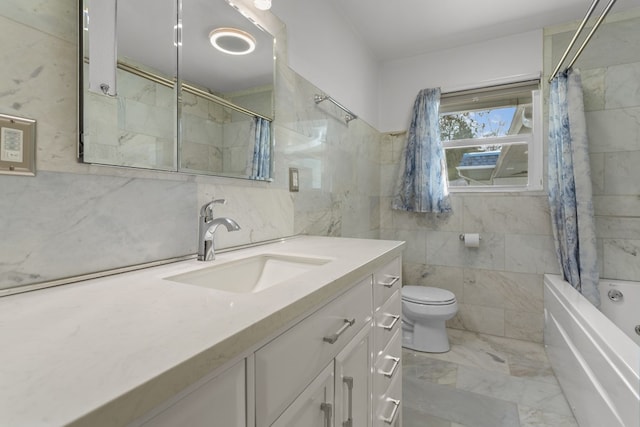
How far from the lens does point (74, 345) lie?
0.42m

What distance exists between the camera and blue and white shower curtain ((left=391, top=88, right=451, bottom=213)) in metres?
2.62

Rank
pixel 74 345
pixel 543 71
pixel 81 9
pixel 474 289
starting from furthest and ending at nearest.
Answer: pixel 474 289, pixel 543 71, pixel 81 9, pixel 74 345

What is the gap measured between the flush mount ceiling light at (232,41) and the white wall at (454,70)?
6.04 ft

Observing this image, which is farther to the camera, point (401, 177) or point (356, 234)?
point (401, 177)

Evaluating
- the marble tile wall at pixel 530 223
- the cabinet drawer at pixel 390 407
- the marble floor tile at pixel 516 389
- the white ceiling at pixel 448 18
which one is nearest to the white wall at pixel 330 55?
the white ceiling at pixel 448 18

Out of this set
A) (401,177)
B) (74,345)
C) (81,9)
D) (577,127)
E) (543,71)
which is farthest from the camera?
(401,177)

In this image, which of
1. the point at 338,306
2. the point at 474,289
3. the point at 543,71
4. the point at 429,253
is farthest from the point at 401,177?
the point at 338,306

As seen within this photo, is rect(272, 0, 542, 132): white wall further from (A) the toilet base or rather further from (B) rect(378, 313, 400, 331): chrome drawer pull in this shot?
(A) the toilet base

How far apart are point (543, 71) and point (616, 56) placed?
41 cm

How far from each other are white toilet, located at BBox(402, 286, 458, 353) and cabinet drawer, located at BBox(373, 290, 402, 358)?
897mm

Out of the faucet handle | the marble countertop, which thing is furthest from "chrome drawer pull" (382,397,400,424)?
the faucet handle

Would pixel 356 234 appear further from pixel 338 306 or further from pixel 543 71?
pixel 543 71

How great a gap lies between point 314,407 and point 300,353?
0.16 metres

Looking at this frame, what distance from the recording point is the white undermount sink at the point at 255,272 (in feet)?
3.26
